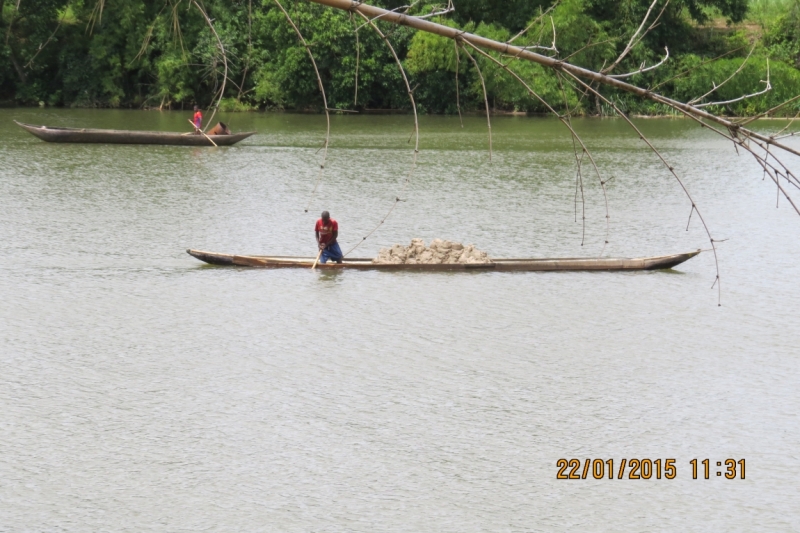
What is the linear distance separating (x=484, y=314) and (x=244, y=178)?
10563 mm

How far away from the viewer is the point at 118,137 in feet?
82.4

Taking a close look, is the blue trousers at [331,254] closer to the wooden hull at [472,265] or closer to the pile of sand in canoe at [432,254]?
the wooden hull at [472,265]

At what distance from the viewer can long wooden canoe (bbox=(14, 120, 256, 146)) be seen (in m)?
24.8

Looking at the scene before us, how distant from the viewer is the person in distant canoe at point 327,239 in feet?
40.5

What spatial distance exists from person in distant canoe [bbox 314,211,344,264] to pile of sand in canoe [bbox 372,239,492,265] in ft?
1.62

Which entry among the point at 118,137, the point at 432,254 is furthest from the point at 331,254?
the point at 118,137

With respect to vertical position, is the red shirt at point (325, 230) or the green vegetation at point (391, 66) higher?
the green vegetation at point (391, 66)

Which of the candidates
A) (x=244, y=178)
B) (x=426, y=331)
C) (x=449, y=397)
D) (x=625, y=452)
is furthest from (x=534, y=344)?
(x=244, y=178)

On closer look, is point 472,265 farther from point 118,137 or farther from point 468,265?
point 118,137
